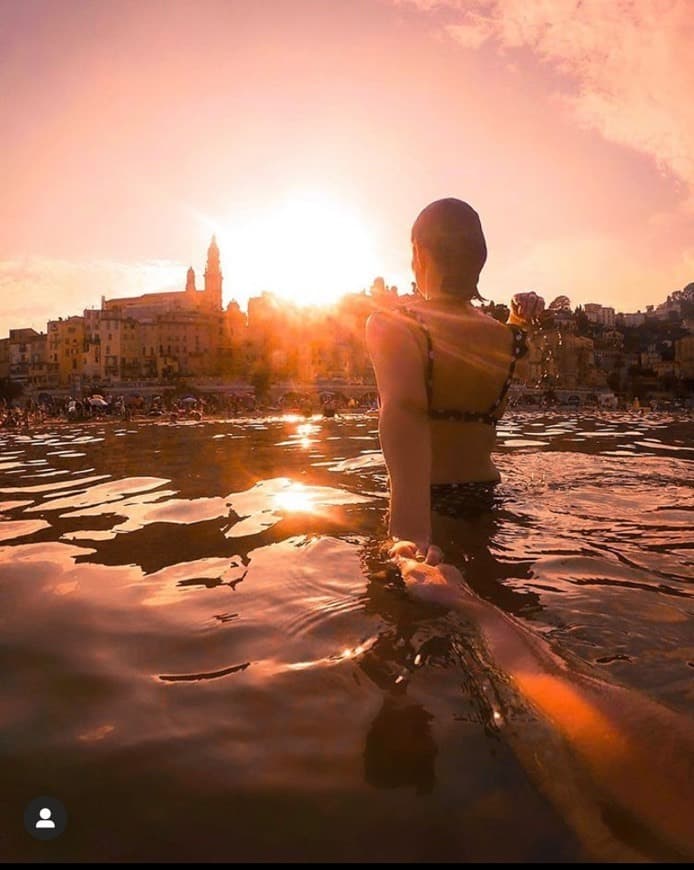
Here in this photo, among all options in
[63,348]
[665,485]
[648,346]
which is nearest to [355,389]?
[63,348]

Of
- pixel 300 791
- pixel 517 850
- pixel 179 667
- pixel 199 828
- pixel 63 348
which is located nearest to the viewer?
pixel 517 850

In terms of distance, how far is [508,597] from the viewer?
2.32 meters

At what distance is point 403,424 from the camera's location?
2.68 m

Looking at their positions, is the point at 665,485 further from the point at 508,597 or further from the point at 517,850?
the point at 517,850

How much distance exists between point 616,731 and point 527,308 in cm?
272

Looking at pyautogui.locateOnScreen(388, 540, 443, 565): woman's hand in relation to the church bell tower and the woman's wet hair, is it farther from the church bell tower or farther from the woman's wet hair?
the church bell tower

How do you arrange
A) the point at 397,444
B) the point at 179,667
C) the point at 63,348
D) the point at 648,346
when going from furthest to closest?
1. the point at 648,346
2. the point at 63,348
3. the point at 397,444
4. the point at 179,667

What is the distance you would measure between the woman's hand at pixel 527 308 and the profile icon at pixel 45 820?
10.4 feet

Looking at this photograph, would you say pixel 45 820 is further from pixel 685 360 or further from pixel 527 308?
pixel 685 360

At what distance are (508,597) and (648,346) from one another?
15134 cm

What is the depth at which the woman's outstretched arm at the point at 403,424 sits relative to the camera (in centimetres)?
259

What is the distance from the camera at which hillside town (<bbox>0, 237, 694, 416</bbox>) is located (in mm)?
102000

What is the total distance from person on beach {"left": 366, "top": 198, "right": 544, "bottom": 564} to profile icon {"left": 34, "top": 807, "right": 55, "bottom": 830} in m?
1.45

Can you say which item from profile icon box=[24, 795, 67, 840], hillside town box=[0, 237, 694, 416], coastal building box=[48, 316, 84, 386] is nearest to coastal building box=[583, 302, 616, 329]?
hillside town box=[0, 237, 694, 416]
